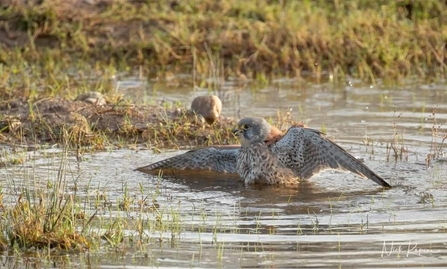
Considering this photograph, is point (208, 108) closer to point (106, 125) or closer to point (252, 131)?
point (106, 125)

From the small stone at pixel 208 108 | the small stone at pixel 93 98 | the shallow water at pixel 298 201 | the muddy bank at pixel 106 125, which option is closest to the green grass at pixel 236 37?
the shallow water at pixel 298 201

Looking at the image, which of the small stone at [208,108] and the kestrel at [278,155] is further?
the small stone at [208,108]

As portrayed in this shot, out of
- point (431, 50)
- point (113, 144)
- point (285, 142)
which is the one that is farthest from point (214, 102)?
point (431, 50)

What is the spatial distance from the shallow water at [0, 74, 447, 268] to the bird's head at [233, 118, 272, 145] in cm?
39

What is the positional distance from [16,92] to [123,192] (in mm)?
3802

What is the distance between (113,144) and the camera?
9906 millimetres

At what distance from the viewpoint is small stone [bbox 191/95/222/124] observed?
34.7ft

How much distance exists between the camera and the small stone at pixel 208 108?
10.6m

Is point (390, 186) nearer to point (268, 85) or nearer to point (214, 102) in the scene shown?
point (214, 102)

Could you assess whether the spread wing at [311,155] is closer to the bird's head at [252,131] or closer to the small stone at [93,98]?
the bird's head at [252,131]

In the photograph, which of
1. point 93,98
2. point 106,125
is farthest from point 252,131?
point 93,98

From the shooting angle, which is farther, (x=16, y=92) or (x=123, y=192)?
(x=16, y=92)

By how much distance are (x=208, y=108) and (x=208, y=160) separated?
4.51 ft

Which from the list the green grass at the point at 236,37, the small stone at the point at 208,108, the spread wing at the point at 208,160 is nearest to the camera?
the spread wing at the point at 208,160
